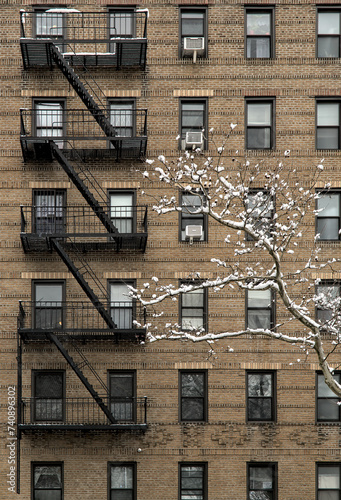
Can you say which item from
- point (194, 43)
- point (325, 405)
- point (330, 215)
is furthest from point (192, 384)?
point (194, 43)

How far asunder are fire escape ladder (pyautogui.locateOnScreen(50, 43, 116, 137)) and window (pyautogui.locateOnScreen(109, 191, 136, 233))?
196cm

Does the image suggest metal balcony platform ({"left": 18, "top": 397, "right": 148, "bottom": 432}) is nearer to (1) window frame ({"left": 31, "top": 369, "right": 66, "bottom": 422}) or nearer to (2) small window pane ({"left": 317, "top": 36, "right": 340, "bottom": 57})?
(1) window frame ({"left": 31, "top": 369, "right": 66, "bottom": 422})

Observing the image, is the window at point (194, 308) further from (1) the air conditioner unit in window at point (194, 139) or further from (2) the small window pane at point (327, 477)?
(2) the small window pane at point (327, 477)

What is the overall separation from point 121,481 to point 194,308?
5502 millimetres

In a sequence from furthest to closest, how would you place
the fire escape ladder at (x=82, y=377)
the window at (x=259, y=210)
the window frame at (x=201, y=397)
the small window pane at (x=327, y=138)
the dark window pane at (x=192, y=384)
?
the small window pane at (x=327, y=138) → the dark window pane at (x=192, y=384) → the window frame at (x=201, y=397) → the fire escape ladder at (x=82, y=377) → the window at (x=259, y=210)

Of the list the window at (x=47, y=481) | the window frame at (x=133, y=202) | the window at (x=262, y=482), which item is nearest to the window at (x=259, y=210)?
the window frame at (x=133, y=202)

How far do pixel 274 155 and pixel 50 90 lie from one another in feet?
23.3

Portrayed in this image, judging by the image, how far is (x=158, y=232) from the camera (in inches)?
880

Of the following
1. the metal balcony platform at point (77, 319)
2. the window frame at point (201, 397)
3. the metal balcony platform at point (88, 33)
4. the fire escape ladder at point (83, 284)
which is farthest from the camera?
the metal balcony platform at point (88, 33)

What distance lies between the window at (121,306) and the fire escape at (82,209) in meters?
0.03

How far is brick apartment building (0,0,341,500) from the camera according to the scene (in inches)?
848

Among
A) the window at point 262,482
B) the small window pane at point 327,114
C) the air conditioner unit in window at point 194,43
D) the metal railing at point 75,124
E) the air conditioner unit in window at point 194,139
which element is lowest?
the window at point 262,482

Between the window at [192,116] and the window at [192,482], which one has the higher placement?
the window at [192,116]

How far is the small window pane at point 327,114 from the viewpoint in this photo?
75.5ft
